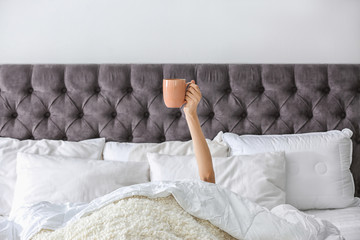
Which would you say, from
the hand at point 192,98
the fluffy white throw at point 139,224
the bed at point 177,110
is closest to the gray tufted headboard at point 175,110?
the bed at point 177,110

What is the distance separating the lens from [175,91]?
155 centimetres

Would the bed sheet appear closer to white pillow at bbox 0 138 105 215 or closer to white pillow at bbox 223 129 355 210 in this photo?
white pillow at bbox 223 129 355 210

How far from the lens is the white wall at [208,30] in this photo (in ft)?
7.83

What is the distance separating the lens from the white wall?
7.83 feet

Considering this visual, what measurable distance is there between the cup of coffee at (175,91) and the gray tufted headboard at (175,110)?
64 centimetres

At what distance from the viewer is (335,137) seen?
2.09 metres

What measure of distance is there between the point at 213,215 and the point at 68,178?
2.94ft

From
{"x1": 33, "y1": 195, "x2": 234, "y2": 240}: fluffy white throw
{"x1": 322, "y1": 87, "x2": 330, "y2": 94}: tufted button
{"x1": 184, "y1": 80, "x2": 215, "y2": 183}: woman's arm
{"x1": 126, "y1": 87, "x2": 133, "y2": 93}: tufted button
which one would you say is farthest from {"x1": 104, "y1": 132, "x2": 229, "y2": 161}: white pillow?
{"x1": 33, "y1": 195, "x2": 234, "y2": 240}: fluffy white throw

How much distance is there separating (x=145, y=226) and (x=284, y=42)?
1731 millimetres

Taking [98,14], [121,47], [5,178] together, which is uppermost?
[98,14]

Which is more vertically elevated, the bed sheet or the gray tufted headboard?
the gray tufted headboard

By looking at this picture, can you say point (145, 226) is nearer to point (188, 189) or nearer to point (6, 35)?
point (188, 189)

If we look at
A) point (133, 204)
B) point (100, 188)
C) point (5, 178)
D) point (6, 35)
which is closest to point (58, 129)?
point (5, 178)

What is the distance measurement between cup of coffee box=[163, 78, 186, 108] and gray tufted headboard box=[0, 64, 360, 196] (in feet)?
2.10
